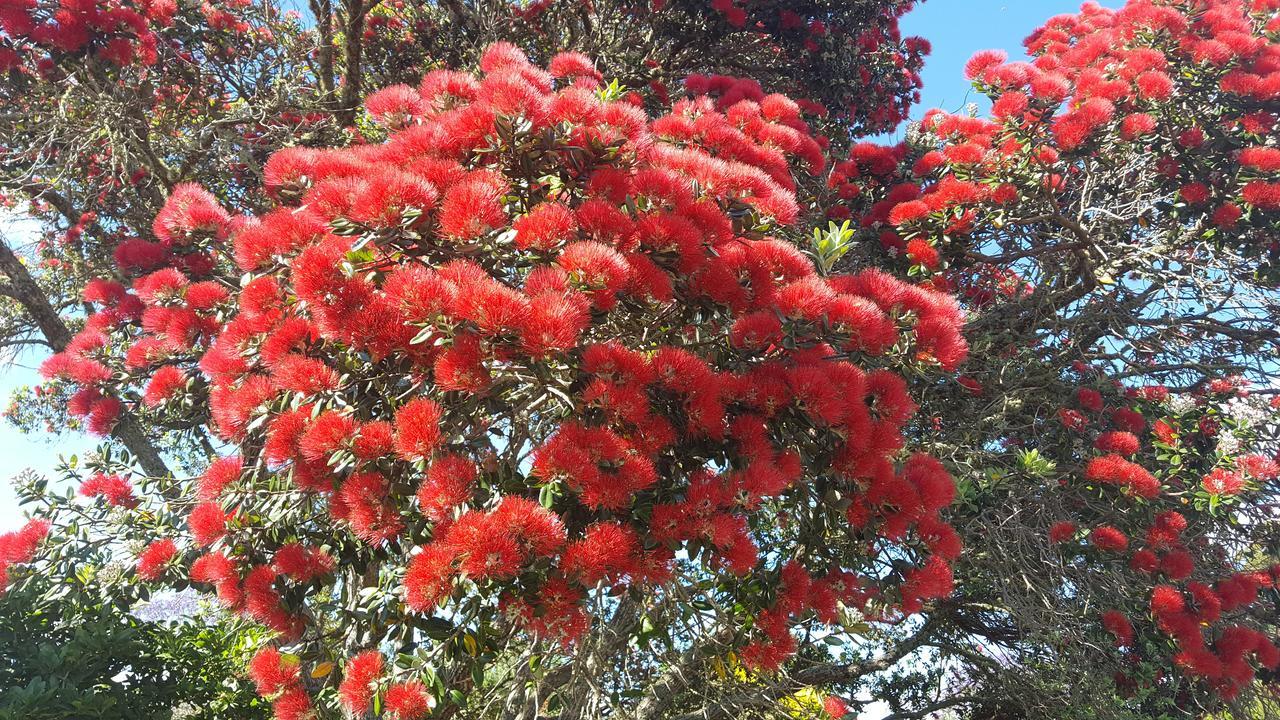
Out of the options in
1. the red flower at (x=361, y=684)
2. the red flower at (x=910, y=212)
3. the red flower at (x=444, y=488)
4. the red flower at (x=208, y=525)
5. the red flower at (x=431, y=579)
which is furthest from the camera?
the red flower at (x=910, y=212)

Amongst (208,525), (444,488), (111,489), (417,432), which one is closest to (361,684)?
(444,488)

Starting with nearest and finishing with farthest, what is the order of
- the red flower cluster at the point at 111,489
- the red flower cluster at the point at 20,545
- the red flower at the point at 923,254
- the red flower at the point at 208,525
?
the red flower at the point at 208,525, the red flower cluster at the point at 20,545, the red flower cluster at the point at 111,489, the red flower at the point at 923,254

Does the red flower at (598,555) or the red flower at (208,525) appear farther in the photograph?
Result: the red flower at (208,525)

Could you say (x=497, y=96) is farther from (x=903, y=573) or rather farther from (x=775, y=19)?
(x=775, y=19)

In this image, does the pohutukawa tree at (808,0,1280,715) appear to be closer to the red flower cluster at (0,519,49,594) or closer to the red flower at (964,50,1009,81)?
the red flower at (964,50,1009,81)

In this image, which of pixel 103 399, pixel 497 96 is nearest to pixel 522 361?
pixel 497 96

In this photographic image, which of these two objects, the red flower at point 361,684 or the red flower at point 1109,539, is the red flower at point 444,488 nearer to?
the red flower at point 361,684

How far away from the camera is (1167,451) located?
461cm

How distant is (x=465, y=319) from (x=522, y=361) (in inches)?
9.2

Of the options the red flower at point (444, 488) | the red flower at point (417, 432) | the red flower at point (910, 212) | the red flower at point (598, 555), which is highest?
the red flower at point (910, 212)

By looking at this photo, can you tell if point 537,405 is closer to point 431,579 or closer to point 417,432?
point 417,432

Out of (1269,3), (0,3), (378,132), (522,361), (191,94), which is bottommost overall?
(522,361)

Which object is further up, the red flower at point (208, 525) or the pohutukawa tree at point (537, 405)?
the pohutukawa tree at point (537, 405)

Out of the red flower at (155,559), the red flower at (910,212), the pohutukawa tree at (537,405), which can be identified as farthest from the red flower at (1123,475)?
the red flower at (155,559)
